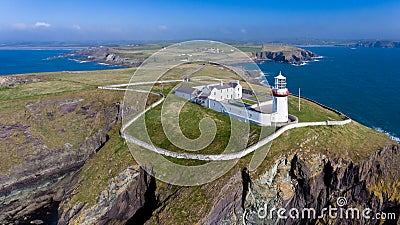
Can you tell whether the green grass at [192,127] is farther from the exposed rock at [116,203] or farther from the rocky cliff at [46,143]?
the rocky cliff at [46,143]

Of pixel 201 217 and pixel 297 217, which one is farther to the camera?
pixel 297 217

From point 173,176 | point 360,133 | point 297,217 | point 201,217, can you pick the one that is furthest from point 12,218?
point 360,133

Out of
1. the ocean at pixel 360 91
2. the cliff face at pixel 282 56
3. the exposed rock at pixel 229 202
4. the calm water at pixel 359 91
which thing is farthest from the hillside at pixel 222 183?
the cliff face at pixel 282 56

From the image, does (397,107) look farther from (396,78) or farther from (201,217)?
(201,217)

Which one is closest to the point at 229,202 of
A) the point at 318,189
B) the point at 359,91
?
the point at 318,189

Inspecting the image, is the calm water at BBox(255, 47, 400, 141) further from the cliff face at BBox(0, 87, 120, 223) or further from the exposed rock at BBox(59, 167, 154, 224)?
the cliff face at BBox(0, 87, 120, 223)

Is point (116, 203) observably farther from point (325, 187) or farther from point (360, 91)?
point (360, 91)

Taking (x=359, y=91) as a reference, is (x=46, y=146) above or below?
below

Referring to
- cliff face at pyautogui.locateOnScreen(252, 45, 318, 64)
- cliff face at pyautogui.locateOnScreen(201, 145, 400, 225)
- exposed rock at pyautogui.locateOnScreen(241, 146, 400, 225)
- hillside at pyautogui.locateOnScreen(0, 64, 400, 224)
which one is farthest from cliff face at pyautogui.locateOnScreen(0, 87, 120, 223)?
cliff face at pyautogui.locateOnScreen(252, 45, 318, 64)
